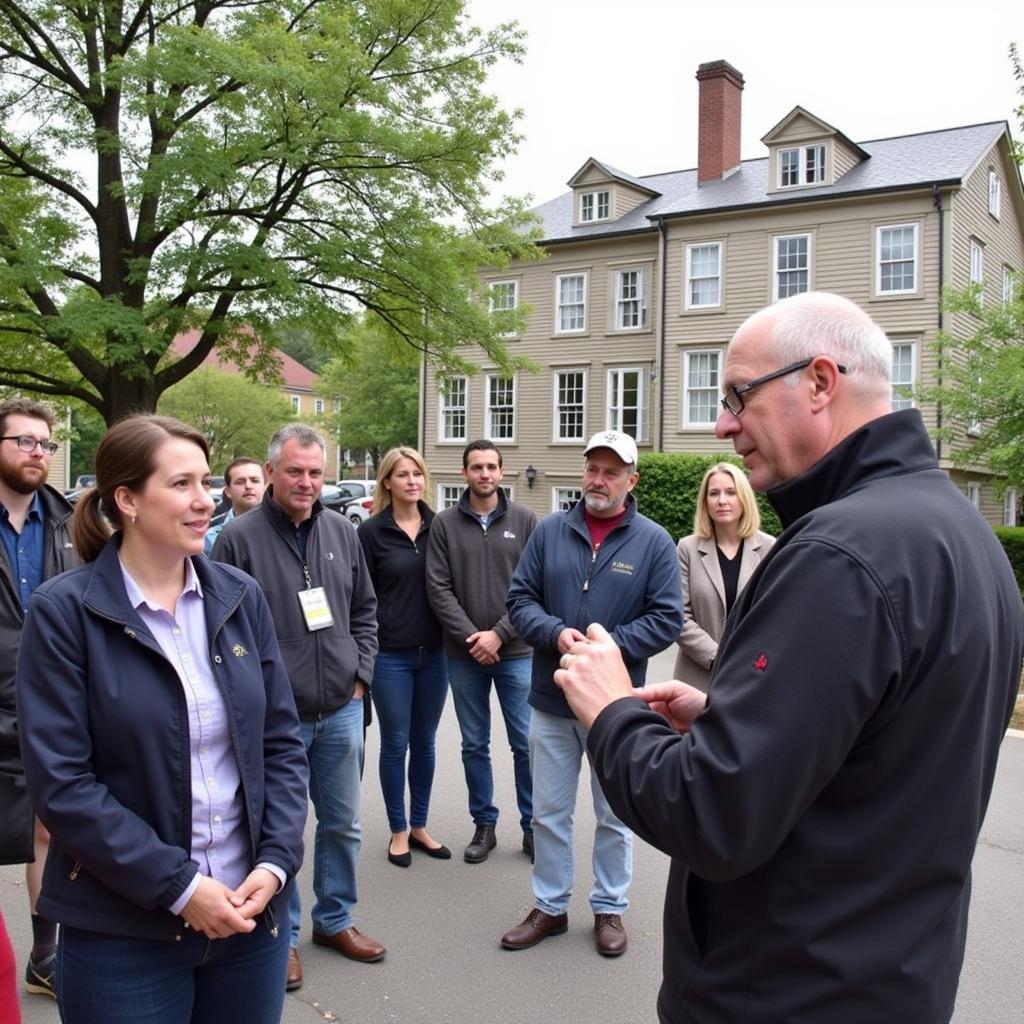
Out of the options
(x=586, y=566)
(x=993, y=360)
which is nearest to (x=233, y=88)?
(x=993, y=360)

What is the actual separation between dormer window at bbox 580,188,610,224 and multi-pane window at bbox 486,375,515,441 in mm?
5946

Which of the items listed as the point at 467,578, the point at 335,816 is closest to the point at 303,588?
the point at 335,816

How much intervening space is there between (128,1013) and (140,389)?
15.3m

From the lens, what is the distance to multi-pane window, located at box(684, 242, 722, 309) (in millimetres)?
28172

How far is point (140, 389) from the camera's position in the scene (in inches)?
637

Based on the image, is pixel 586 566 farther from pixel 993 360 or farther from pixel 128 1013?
pixel 993 360

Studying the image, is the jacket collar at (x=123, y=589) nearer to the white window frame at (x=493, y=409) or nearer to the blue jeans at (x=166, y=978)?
the blue jeans at (x=166, y=978)

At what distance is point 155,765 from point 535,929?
2.52m

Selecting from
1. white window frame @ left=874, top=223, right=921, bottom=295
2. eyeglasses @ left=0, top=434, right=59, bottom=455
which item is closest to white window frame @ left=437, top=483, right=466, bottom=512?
white window frame @ left=874, top=223, right=921, bottom=295

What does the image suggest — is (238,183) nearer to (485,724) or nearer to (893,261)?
(485,724)

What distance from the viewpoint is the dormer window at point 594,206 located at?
31.3 meters

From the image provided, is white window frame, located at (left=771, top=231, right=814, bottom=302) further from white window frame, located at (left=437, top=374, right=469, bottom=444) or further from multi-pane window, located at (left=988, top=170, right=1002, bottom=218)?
white window frame, located at (left=437, top=374, right=469, bottom=444)

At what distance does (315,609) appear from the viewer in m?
4.16

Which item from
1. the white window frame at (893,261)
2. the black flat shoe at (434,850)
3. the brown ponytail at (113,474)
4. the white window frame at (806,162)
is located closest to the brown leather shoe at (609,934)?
the black flat shoe at (434,850)
